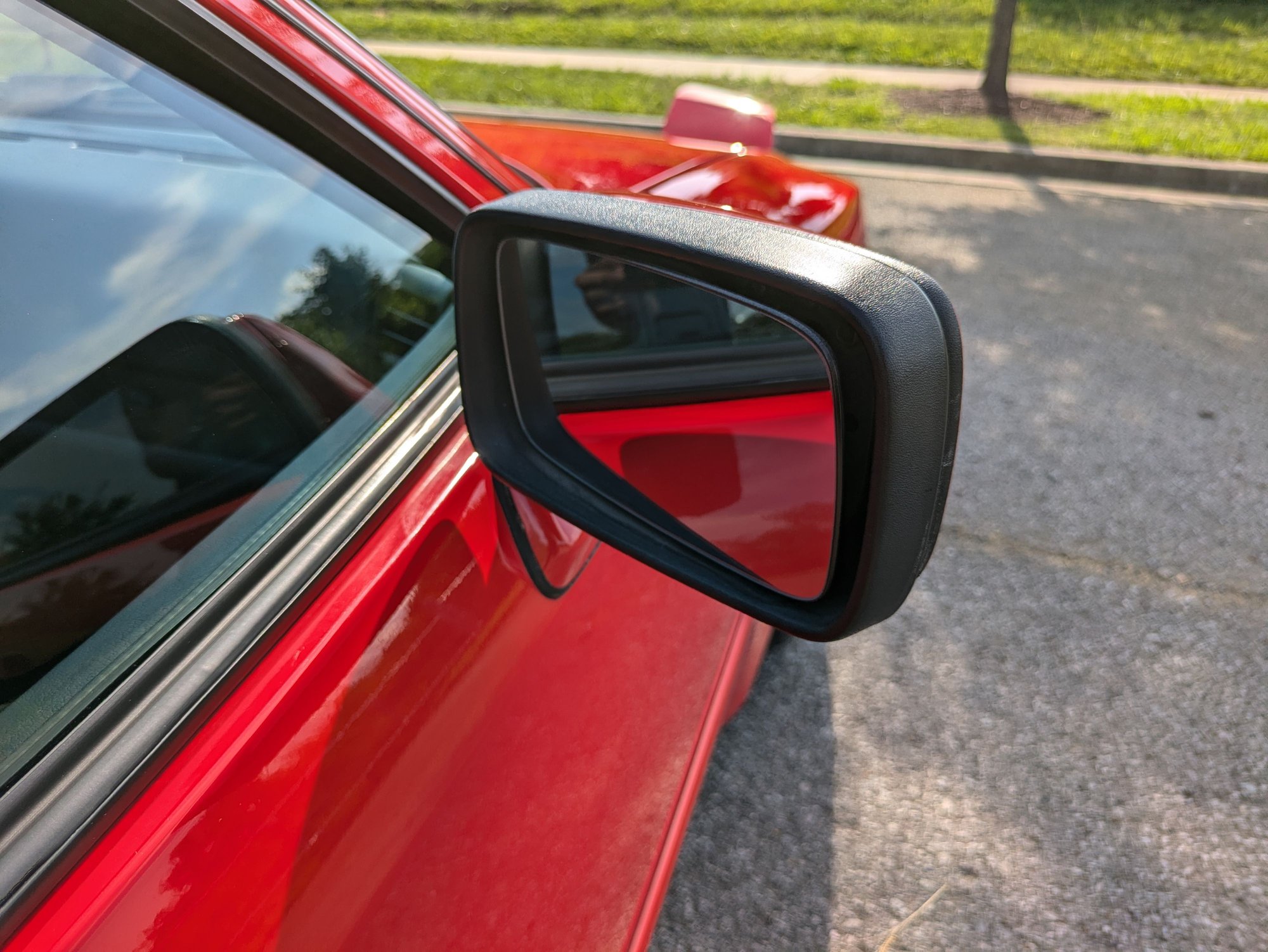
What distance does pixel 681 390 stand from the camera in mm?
1437

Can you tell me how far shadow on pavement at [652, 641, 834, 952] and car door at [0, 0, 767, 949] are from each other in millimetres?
787

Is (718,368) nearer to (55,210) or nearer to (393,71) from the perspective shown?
(393,71)

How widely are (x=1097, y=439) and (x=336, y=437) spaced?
3.50 meters

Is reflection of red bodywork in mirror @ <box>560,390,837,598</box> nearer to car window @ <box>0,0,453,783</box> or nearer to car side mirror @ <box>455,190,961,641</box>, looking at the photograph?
car side mirror @ <box>455,190,961,641</box>

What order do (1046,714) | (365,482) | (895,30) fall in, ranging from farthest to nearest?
1. (895,30)
2. (1046,714)
3. (365,482)

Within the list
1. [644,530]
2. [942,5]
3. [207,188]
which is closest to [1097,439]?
[644,530]

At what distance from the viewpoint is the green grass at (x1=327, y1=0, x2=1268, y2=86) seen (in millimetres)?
8766

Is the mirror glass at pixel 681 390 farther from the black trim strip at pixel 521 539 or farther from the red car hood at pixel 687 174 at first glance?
the red car hood at pixel 687 174

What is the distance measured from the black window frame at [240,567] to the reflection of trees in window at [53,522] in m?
0.14

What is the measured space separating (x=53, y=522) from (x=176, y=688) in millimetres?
211

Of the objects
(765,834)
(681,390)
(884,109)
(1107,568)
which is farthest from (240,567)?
(884,109)

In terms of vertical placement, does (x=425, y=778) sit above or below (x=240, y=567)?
below

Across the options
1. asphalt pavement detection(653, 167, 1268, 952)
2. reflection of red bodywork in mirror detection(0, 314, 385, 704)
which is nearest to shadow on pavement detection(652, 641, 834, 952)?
asphalt pavement detection(653, 167, 1268, 952)

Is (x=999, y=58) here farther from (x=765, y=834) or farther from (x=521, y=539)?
(x=521, y=539)
